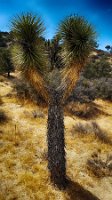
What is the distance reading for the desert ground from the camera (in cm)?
768

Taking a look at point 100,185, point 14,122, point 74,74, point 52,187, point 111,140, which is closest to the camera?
point 74,74

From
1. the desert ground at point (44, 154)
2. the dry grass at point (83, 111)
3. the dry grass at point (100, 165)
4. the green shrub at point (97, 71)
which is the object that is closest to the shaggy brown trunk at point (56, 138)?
the desert ground at point (44, 154)

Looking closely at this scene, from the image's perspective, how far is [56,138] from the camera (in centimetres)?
759

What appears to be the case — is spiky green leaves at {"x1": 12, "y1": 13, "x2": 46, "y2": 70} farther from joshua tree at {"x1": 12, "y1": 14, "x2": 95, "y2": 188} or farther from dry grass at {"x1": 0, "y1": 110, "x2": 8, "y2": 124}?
dry grass at {"x1": 0, "y1": 110, "x2": 8, "y2": 124}

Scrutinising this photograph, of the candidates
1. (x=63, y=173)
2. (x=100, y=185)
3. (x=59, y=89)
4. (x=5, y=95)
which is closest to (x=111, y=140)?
(x=100, y=185)

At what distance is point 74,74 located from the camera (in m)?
7.34

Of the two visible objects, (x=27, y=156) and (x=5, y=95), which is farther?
(x=5, y=95)

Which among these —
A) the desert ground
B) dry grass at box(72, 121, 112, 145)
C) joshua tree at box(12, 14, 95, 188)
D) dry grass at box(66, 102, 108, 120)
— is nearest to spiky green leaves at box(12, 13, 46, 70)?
joshua tree at box(12, 14, 95, 188)

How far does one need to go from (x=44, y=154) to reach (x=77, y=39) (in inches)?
177

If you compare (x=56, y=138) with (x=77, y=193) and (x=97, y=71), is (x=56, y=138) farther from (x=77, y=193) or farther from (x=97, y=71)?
(x=97, y=71)

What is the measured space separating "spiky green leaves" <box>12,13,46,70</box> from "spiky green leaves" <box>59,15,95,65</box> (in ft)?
2.59

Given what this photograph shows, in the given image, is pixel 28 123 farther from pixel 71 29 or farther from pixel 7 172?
pixel 71 29

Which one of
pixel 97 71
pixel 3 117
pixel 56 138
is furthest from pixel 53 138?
pixel 97 71

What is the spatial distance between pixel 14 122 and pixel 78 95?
621cm
